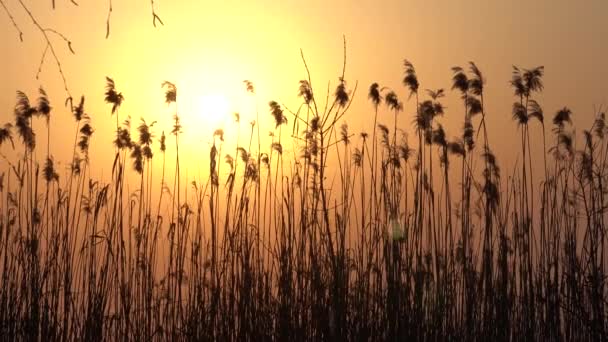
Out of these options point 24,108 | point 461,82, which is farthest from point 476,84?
point 24,108

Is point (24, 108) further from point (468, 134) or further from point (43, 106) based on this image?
point (468, 134)

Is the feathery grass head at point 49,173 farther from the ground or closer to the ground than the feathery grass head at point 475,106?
closer to the ground

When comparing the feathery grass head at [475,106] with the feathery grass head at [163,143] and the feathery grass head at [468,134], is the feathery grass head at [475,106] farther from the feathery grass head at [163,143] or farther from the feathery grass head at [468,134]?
the feathery grass head at [163,143]

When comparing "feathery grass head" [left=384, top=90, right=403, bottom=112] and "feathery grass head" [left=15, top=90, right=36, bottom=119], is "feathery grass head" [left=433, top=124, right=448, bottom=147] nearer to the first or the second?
"feathery grass head" [left=384, top=90, right=403, bottom=112]

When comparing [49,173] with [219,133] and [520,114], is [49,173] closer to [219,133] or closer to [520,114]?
[219,133]

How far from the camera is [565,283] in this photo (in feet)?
13.2

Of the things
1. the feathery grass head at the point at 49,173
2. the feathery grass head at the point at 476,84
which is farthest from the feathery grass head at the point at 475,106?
the feathery grass head at the point at 49,173

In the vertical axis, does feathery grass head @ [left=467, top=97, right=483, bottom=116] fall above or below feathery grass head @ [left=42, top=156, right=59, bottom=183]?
above

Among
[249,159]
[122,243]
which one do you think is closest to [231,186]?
[249,159]

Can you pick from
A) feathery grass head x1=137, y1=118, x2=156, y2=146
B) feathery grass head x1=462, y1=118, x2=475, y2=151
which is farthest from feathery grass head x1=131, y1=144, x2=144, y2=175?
feathery grass head x1=462, y1=118, x2=475, y2=151

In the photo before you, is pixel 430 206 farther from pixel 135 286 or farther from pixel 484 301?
pixel 135 286

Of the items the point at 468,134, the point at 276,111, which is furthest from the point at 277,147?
the point at 468,134

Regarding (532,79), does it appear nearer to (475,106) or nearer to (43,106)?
(475,106)

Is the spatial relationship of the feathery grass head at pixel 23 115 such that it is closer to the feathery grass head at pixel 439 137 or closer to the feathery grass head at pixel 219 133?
the feathery grass head at pixel 219 133
